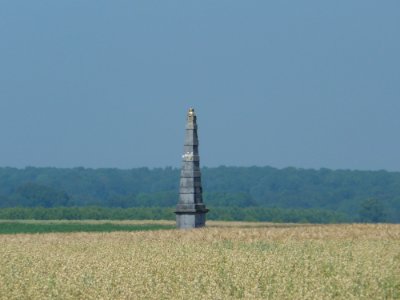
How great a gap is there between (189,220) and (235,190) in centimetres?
10536

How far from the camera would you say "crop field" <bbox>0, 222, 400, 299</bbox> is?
1817 centimetres

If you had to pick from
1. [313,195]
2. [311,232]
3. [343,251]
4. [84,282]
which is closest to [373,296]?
[84,282]

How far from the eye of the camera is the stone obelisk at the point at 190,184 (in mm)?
41531

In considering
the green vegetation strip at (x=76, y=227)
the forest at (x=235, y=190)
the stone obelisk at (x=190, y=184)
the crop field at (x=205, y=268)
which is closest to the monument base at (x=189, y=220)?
the stone obelisk at (x=190, y=184)

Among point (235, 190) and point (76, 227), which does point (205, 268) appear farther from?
point (235, 190)

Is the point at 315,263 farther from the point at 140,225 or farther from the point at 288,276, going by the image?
the point at 140,225

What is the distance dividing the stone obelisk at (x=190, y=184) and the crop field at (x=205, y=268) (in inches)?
303

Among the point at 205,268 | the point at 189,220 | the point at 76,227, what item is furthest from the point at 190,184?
the point at 205,268

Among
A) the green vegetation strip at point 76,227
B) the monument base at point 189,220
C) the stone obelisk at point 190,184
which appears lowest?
the green vegetation strip at point 76,227

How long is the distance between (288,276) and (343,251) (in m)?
6.23

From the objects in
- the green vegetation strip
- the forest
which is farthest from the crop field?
the forest

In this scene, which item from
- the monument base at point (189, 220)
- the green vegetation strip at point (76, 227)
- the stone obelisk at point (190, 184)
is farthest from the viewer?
the green vegetation strip at point (76, 227)

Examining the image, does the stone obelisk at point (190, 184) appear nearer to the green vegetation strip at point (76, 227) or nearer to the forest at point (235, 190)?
the green vegetation strip at point (76, 227)

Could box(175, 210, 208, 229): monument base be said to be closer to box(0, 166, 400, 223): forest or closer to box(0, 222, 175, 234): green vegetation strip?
box(0, 222, 175, 234): green vegetation strip
